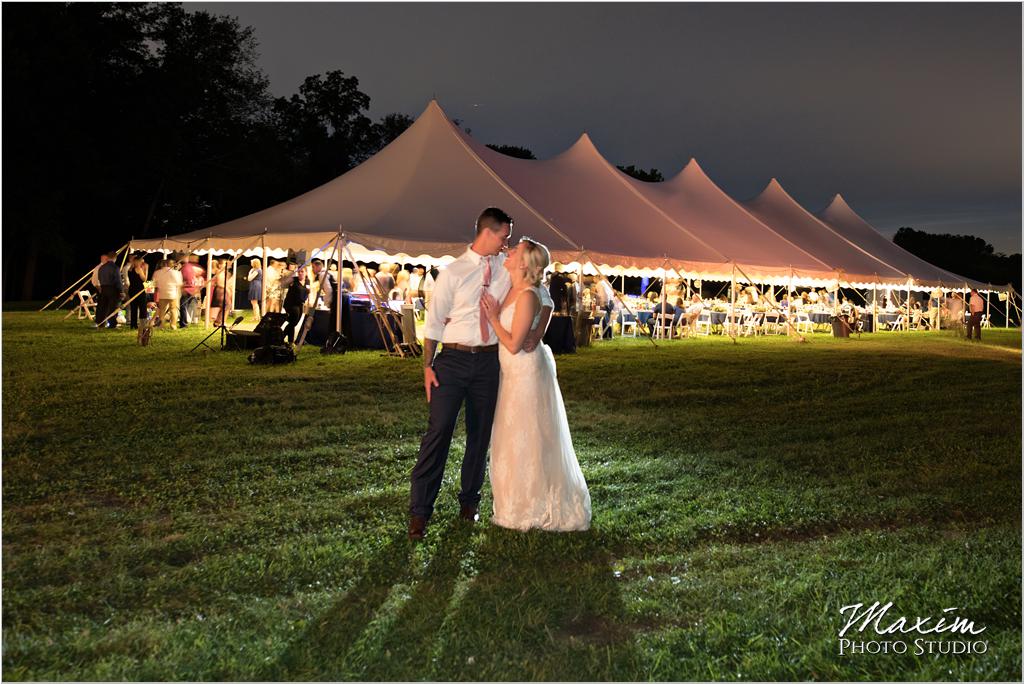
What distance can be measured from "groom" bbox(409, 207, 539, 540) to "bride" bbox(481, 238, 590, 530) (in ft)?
0.21

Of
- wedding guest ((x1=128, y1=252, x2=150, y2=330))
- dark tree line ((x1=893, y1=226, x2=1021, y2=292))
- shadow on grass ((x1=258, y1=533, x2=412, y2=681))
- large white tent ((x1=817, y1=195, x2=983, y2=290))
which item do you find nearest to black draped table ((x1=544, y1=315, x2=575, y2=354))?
wedding guest ((x1=128, y1=252, x2=150, y2=330))

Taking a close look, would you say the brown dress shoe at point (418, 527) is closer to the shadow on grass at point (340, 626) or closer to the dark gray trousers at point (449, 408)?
the dark gray trousers at point (449, 408)

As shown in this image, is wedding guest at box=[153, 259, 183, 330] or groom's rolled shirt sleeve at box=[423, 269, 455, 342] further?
wedding guest at box=[153, 259, 183, 330]

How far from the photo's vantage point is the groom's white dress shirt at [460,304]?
4.45 metres

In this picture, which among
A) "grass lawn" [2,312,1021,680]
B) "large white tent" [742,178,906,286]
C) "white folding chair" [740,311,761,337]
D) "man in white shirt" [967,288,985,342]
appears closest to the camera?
"grass lawn" [2,312,1021,680]

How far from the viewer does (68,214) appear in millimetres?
34156

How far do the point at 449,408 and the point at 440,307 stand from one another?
0.47 meters

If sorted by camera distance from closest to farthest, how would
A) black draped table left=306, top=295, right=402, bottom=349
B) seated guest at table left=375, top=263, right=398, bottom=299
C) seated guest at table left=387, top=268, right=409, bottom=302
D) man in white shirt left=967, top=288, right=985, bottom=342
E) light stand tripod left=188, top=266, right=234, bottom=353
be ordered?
light stand tripod left=188, top=266, right=234, bottom=353
black draped table left=306, top=295, right=402, bottom=349
seated guest at table left=387, top=268, right=409, bottom=302
seated guest at table left=375, top=263, right=398, bottom=299
man in white shirt left=967, top=288, right=985, bottom=342

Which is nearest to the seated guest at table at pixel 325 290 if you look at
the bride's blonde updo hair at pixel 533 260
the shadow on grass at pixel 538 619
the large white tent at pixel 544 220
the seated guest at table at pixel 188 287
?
the large white tent at pixel 544 220

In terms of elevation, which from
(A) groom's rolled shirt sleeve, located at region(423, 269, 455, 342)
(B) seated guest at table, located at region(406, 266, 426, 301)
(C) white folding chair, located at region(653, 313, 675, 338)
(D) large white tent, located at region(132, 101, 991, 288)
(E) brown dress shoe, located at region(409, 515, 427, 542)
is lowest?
(E) brown dress shoe, located at region(409, 515, 427, 542)

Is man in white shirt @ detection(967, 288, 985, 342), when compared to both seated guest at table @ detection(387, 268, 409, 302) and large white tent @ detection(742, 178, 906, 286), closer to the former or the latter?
large white tent @ detection(742, 178, 906, 286)

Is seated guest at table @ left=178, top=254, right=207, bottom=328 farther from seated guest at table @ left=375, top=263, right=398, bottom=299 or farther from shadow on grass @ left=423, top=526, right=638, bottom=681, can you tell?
shadow on grass @ left=423, top=526, right=638, bottom=681

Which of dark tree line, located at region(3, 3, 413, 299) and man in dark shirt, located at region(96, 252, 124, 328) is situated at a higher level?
dark tree line, located at region(3, 3, 413, 299)

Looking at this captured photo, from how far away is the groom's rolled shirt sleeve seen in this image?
4.42 meters
